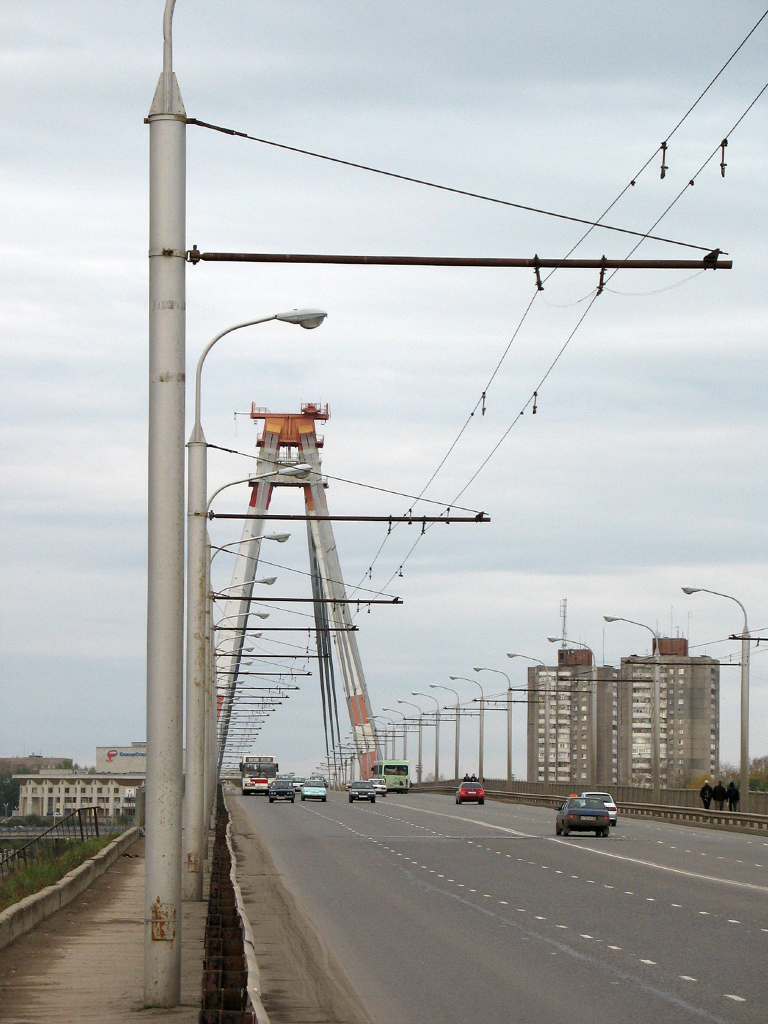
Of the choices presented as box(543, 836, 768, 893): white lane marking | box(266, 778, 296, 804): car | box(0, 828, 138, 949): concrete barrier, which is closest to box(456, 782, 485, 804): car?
box(266, 778, 296, 804): car

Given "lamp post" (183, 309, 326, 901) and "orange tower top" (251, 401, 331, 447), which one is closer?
"lamp post" (183, 309, 326, 901)

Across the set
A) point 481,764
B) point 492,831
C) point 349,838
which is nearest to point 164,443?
point 349,838

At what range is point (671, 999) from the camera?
1273cm

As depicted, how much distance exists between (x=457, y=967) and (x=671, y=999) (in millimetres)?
2834

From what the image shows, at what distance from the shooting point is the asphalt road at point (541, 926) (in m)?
12.7

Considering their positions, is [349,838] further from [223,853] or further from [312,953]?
[312,953]

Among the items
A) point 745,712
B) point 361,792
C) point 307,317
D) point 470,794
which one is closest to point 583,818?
point 745,712

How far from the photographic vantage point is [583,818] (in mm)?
44031

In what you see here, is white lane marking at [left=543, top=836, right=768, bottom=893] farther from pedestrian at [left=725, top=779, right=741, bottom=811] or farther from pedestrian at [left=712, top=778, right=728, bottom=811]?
pedestrian at [left=712, top=778, right=728, bottom=811]

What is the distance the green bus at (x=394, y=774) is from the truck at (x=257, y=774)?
7326mm

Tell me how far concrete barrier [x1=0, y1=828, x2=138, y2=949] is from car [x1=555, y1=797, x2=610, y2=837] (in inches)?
684

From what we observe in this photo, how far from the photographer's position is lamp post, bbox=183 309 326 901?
76.4 feet

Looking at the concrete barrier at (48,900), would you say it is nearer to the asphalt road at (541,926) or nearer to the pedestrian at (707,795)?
the asphalt road at (541,926)

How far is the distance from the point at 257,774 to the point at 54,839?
252 feet
